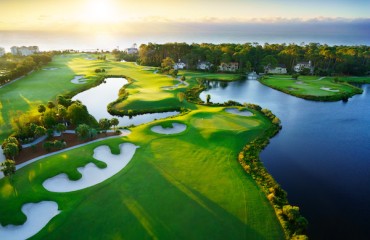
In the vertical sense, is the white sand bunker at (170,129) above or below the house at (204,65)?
below

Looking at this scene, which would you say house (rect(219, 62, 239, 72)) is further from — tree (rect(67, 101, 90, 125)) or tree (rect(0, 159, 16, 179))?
tree (rect(0, 159, 16, 179))

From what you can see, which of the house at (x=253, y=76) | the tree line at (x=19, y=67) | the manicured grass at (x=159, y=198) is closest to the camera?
the manicured grass at (x=159, y=198)

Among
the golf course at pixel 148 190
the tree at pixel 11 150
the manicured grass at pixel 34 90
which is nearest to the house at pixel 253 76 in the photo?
the manicured grass at pixel 34 90

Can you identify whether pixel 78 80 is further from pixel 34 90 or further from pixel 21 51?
pixel 21 51

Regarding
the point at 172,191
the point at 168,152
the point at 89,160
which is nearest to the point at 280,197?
the point at 172,191

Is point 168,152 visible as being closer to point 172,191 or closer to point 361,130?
point 172,191

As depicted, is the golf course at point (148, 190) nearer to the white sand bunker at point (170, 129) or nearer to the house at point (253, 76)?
the white sand bunker at point (170, 129)

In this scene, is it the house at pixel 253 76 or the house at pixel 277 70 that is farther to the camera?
the house at pixel 277 70
